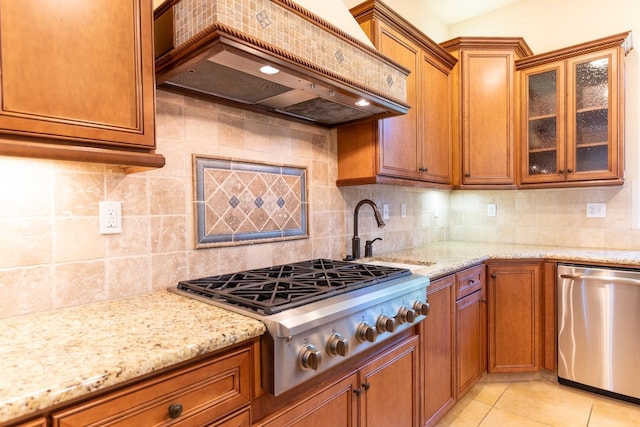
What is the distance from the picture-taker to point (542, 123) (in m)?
2.71

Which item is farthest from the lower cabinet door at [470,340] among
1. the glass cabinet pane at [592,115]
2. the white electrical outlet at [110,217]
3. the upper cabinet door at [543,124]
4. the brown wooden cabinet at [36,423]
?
the brown wooden cabinet at [36,423]

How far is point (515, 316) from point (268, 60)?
2.28m

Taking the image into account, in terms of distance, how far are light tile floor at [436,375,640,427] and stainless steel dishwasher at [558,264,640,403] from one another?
0.29ft

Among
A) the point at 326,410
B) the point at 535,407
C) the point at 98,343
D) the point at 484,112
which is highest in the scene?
the point at 484,112

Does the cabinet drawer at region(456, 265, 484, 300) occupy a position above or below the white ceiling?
below

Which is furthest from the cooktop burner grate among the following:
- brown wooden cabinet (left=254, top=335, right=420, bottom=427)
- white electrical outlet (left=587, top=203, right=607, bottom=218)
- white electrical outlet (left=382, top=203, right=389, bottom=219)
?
white electrical outlet (left=587, top=203, right=607, bottom=218)

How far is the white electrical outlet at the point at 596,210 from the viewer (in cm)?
269

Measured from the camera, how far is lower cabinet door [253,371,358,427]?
113 cm

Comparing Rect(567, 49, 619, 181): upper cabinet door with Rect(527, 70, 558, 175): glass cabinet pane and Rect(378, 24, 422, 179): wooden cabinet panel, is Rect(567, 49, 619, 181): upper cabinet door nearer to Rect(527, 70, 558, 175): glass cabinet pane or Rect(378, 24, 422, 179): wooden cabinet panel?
Rect(527, 70, 558, 175): glass cabinet pane

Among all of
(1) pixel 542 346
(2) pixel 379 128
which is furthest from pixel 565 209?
(2) pixel 379 128

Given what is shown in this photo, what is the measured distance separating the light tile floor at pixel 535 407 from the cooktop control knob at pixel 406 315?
95 cm

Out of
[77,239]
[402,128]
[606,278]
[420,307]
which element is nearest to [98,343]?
[77,239]

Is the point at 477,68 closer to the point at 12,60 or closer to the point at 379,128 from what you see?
the point at 379,128

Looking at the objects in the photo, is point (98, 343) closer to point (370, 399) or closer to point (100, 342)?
point (100, 342)
